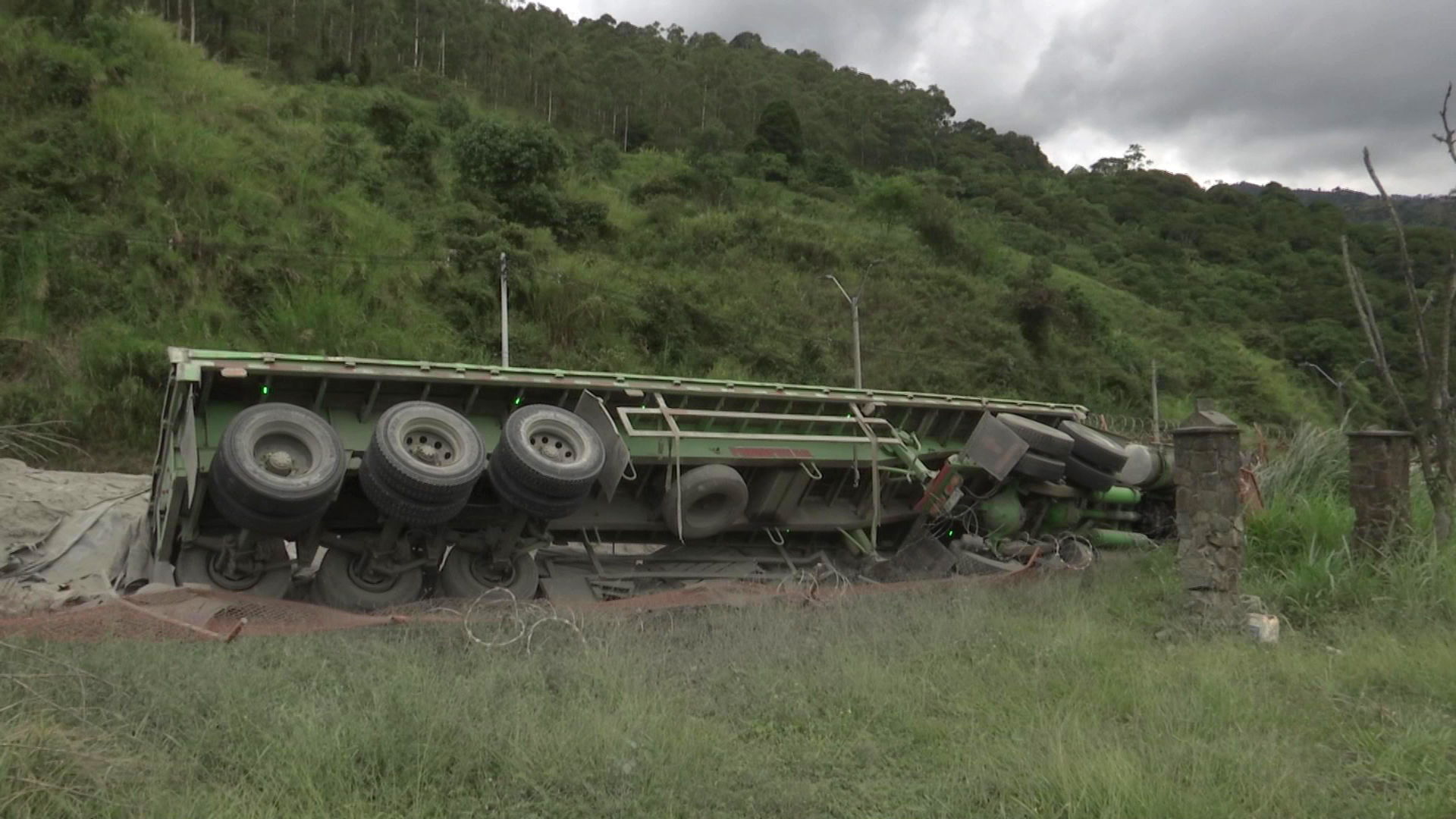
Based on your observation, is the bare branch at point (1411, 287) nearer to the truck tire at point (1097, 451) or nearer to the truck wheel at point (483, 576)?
the truck tire at point (1097, 451)

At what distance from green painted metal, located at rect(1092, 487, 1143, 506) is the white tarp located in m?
9.95

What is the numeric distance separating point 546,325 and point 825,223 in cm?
2328

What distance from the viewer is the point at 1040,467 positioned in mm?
11570

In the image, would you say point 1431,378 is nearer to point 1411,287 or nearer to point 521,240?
point 1411,287

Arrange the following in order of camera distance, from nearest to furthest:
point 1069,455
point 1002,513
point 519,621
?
point 519,621, point 1002,513, point 1069,455

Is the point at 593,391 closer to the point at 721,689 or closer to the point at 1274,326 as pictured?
the point at 721,689

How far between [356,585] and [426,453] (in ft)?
4.09

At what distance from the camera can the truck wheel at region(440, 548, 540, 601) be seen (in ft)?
29.1

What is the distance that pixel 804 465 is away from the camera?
10.6m

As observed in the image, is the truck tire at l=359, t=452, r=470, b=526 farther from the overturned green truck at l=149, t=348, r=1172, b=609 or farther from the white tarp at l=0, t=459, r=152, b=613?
the white tarp at l=0, t=459, r=152, b=613

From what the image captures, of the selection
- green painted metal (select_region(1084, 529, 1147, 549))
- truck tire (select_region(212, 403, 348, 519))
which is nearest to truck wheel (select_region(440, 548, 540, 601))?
truck tire (select_region(212, 403, 348, 519))

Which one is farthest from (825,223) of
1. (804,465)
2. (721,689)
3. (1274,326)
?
(721,689)

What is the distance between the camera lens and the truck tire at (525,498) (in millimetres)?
8469

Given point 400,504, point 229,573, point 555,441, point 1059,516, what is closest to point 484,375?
point 555,441
